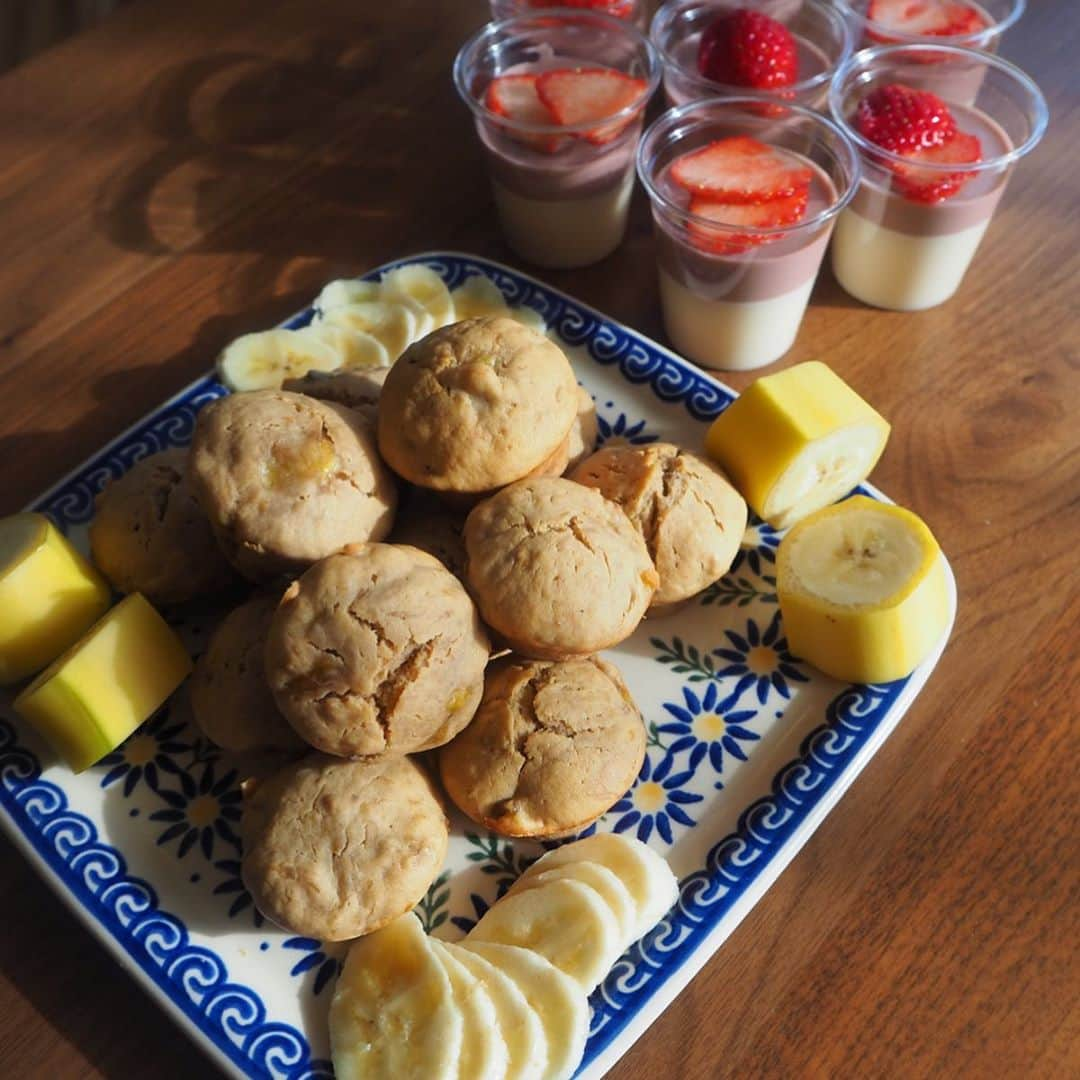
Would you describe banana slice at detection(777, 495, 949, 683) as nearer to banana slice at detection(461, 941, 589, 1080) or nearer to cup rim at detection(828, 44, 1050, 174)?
banana slice at detection(461, 941, 589, 1080)

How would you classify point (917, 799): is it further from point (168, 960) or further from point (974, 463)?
point (168, 960)

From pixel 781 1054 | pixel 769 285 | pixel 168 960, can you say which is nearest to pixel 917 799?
pixel 781 1054

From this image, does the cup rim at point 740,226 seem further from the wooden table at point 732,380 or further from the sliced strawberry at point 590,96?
the wooden table at point 732,380

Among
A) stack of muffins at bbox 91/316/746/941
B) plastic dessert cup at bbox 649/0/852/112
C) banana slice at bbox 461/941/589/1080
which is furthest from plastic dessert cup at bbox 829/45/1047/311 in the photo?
banana slice at bbox 461/941/589/1080

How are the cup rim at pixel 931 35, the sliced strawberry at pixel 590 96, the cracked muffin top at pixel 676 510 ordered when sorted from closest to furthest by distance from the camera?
the cracked muffin top at pixel 676 510
the sliced strawberry at pixel 590 96
the cup rim at pixel 931 35

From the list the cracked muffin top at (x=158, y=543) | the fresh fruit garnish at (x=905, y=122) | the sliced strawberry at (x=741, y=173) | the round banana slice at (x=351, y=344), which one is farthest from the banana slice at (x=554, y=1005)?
the fresh fruit garnish at (x=905, y=122)

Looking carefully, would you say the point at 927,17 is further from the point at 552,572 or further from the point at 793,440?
the point at 552,572

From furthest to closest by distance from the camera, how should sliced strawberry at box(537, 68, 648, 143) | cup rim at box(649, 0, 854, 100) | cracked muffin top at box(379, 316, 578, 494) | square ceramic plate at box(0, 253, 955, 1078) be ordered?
cup rim at box(649, 0, 854, 100) → sliced strawberry at box(537, 68, 648, 143) → cracked muffin top at box(379, 316, 578, 494) → square ceramic plate at box(0, 253, 955, 1078)
